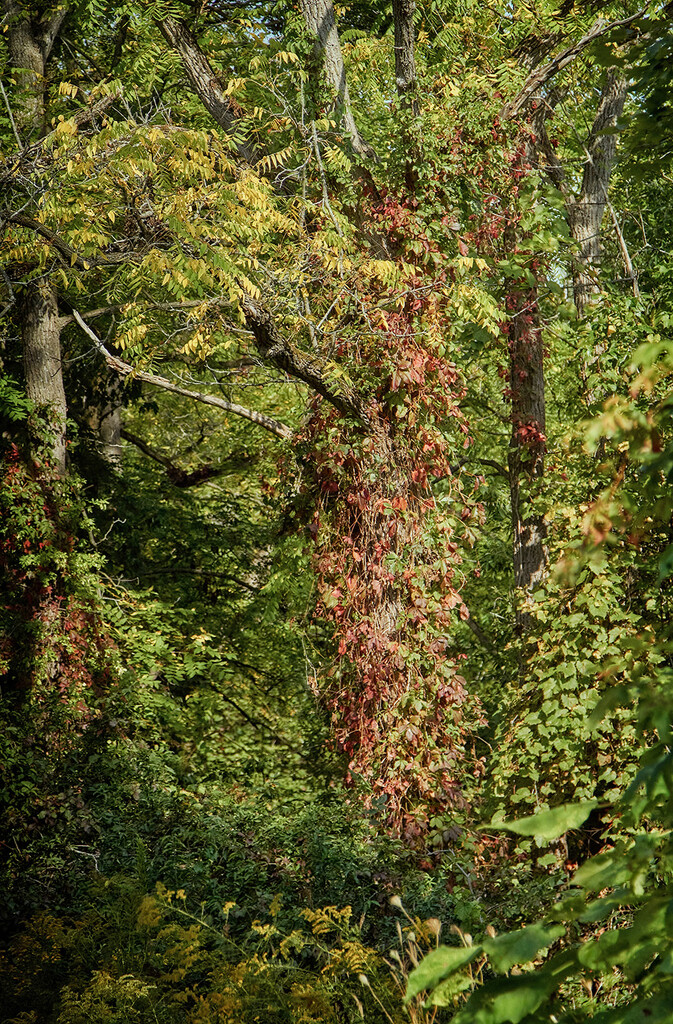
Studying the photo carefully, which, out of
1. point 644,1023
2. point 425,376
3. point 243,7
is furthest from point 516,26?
point 644,1023

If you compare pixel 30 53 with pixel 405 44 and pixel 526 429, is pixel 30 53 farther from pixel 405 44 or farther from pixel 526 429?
pixel 526 429

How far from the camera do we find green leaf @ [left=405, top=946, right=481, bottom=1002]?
1.20 metres

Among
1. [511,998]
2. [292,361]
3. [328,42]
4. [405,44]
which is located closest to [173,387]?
[292,361]

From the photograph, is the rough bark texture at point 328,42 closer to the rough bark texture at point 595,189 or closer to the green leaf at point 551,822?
the rough bark texture at point 595,189

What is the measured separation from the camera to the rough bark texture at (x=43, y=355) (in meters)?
8.81

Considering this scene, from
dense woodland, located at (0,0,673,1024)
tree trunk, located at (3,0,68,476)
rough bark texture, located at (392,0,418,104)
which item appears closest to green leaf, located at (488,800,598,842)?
dense woodland, located at (0,0,673,1024)

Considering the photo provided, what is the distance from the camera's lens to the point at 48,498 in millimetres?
8406

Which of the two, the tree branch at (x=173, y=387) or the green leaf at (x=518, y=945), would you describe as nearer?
the green leaf at (x=518, y=945)

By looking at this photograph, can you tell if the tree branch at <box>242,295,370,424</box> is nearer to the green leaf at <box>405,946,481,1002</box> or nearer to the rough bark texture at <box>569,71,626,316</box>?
the rough bark texture at <box>569,71,626,316</box>

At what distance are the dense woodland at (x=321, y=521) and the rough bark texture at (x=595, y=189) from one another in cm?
6

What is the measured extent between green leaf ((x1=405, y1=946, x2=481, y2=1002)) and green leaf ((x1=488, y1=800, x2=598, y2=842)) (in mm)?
158

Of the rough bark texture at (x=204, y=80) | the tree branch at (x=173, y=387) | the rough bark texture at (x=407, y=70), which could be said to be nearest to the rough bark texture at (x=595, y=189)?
the rough bark texture at (x=407, y=70)

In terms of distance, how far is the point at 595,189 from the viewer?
29.3 ft

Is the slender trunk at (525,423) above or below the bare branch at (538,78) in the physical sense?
below
